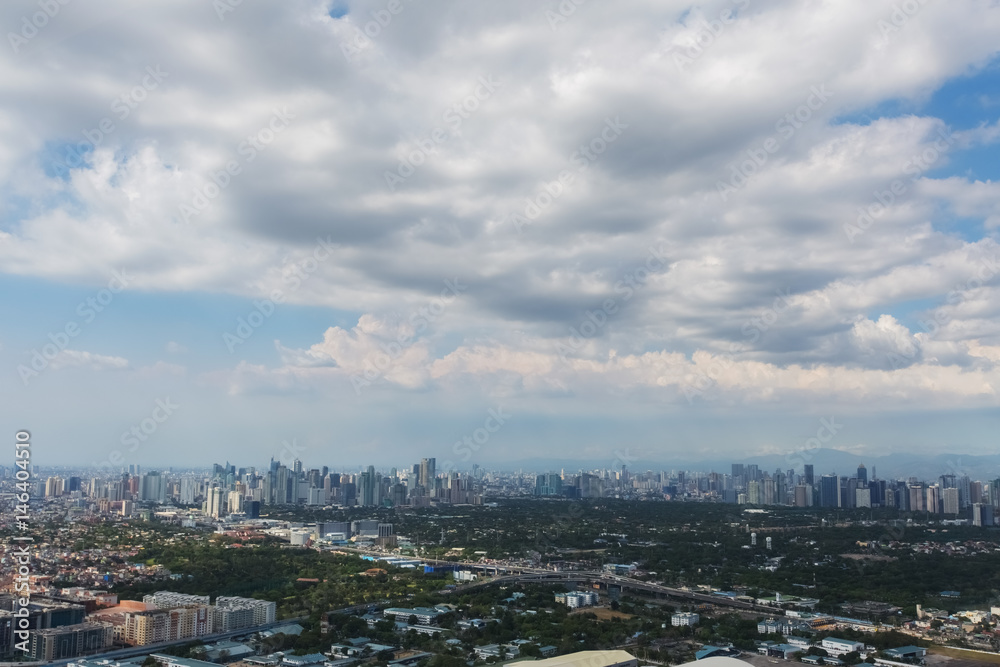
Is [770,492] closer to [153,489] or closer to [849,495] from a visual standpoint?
[849,495]

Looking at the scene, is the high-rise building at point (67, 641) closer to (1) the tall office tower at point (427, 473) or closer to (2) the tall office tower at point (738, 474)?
(1) the tall office tower at point (427, 473)

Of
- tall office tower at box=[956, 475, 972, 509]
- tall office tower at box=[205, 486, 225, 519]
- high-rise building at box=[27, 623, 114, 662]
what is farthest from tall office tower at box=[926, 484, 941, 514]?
high-rise building at box=[27, 623, 114, 662]

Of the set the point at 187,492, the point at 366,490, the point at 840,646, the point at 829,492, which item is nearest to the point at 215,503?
the point at 187,492

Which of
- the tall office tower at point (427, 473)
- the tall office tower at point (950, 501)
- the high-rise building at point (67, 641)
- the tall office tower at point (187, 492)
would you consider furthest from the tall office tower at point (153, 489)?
the tall office tower at point (950, 501)

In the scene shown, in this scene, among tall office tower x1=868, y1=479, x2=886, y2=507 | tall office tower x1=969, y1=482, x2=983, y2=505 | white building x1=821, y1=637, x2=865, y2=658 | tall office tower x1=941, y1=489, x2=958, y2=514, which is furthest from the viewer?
tall office tower x1=868, y1=479, x2=886, y2=507

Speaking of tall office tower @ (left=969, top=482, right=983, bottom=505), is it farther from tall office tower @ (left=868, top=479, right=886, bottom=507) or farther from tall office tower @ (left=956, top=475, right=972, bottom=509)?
tall office tower @ (left=868, top=479, right=886, bottom=507)

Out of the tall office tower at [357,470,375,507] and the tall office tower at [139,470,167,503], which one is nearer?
the tall office tower at [139,470,167,503]
